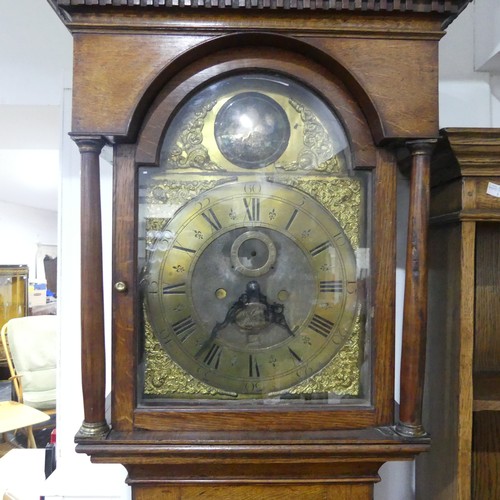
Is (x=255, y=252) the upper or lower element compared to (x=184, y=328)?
upper

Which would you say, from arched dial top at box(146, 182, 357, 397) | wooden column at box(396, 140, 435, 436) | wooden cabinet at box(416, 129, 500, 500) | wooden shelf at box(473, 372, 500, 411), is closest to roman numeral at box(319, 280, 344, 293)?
arched dial top at box(146, 182, 357, 397)

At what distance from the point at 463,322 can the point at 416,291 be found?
15 cm

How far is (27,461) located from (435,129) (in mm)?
1700

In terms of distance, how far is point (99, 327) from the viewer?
67 cm

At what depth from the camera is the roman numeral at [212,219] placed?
715 mm

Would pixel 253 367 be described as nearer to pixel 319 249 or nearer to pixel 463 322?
pixel 319 249

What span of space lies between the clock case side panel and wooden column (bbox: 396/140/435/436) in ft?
0.11

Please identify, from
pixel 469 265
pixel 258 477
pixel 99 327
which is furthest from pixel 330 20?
pixel 258 477

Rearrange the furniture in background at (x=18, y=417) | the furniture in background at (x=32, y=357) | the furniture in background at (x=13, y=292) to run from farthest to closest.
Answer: the furniture in background at (x=13, y=292) < the furniture in background at (x=32, y=357) < the furniture in background at (x=18, y=417)

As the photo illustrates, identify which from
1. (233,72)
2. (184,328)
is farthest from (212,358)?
(233,72)

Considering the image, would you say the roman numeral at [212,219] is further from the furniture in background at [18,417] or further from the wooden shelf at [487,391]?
the furniture in background at [18,417]

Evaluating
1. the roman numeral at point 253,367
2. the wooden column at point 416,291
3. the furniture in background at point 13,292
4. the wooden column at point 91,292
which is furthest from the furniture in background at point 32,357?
the wooden column at point 416,291

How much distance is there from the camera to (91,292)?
663 mm

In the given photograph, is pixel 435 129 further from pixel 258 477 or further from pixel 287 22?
pixel 258 477
